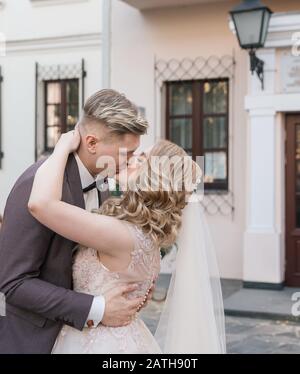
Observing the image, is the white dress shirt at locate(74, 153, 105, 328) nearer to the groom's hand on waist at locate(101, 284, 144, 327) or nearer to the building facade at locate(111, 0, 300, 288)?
the groom's hand on waist at locate(101, 284, 144, 327)

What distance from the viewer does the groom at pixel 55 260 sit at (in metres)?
1.92

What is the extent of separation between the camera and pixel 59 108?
11.0 metres

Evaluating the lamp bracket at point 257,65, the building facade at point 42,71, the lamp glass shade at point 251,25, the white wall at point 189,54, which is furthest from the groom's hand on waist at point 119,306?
the building facade at point 42,71

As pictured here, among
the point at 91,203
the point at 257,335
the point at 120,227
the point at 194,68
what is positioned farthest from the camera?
the point at 194,68

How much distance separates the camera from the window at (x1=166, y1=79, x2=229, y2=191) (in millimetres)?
9602

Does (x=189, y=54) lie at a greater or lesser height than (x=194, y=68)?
greater

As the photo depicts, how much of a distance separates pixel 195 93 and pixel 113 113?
7934mm

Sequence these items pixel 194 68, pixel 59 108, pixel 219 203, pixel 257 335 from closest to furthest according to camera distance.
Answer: pixel 257 335, pixel 219 203, pixel 194 68, pixel 59 108

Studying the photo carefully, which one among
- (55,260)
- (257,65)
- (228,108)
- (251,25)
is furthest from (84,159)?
(228,108)

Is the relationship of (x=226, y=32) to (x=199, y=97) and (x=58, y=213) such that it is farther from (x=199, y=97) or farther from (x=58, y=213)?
(x=58, y=213)

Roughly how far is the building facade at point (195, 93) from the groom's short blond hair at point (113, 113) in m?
6.86

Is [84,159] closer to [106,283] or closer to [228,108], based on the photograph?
[106,283]

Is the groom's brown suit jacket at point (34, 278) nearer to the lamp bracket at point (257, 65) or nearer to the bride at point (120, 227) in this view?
the bride at point (120, 227)
